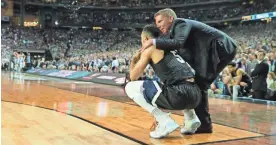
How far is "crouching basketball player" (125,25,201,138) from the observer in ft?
9.58

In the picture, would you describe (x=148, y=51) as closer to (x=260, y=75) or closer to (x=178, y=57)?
(x=178, y=57)

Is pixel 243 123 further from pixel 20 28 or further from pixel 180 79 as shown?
pixel 20 28

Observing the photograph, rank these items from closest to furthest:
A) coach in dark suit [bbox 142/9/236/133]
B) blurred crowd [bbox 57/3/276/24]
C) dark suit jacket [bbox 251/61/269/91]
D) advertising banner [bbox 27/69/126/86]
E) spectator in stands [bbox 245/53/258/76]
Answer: coach in dark suit [bbox 142/9/236/133] < dark suit jacket [bbox 251/61/269/91] < spectator in stands [bbox 245/53/258/76] < advertising banner [bbox 27/69/126/86] < blurred crowd [bbox 57/3/276/24]

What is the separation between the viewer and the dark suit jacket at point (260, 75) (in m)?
6.40

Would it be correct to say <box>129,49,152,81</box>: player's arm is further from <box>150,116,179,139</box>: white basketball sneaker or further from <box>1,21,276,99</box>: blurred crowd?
<box>1,21,276,99</box>: blurred crowd

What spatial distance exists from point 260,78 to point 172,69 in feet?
13.2

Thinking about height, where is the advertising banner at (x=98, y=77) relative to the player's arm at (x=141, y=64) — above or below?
below

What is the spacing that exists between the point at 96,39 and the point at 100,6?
456 cm

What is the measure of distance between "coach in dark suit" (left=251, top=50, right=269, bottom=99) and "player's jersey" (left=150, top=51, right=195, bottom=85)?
3844 mm

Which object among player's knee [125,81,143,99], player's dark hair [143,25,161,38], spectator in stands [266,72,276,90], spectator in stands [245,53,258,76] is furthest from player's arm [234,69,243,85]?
player's knee [125,81,143,99]

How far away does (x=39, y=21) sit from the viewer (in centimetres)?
4275

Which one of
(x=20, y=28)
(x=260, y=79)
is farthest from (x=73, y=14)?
(x=260, y=79)

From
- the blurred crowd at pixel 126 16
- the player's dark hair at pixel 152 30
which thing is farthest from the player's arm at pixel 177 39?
the blurred crowd at pixel 126 16

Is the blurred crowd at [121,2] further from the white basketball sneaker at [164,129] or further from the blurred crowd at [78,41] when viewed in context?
the white basketball sneaker at [164,129]
